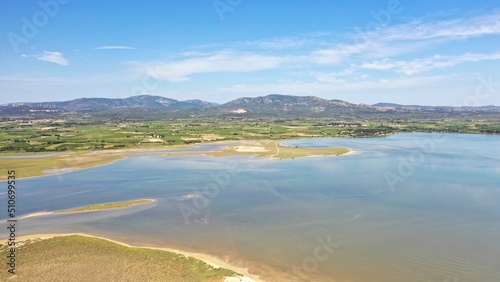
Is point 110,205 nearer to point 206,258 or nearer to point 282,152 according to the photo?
point 206,258

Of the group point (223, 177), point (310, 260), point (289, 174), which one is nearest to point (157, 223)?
point (310, 260)

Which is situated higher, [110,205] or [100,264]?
[110,205]

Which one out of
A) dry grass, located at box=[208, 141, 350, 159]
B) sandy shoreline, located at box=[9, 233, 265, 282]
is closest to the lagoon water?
sandy shoreline, located at box=[9, 233, 265, 282]

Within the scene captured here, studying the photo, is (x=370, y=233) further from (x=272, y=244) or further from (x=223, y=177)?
(x=223, y=177)
